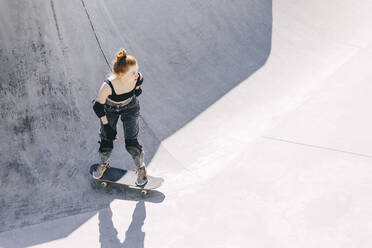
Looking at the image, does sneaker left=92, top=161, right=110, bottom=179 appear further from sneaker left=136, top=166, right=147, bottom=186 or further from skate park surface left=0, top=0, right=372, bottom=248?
sneaker left=136, top=166, right=147, bottom=186

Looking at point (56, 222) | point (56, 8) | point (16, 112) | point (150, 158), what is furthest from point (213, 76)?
point (56, 222)

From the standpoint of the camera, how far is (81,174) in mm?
5246

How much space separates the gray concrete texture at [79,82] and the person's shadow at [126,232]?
0.21 meters

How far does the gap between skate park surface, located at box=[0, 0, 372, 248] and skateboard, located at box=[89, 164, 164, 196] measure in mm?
118

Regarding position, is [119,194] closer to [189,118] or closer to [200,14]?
[189,118]

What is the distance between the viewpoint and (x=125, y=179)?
507cm

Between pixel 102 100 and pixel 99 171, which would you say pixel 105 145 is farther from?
pixel 102 100

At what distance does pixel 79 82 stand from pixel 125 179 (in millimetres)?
1740

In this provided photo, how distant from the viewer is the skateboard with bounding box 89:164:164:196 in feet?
16.3

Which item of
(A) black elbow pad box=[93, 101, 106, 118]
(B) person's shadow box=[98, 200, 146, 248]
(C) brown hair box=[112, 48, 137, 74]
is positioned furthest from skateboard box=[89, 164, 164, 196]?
(C) brown hair box=[112, 48, 137, 74]

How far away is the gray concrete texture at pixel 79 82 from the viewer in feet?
16.4

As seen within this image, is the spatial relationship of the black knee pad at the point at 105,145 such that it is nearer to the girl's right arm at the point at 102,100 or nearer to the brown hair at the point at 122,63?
the girl's right arm at the point at 102,100

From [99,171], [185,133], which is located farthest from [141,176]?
[185,133]

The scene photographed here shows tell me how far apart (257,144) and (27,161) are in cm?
311
